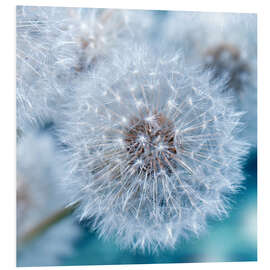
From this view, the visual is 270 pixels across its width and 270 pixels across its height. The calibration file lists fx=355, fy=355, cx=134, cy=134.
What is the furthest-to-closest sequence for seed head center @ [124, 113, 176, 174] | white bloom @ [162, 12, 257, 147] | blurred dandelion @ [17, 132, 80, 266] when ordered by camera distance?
white bloom @ [162, 12, 257, 147] → blurred dandelion @ [17, 132, 80, 266] → seed head center @ [124, 113, 176, 174]

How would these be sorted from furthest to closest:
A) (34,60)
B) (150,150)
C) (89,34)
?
1. (89,34)
2. (34,60)
3. (150,150)

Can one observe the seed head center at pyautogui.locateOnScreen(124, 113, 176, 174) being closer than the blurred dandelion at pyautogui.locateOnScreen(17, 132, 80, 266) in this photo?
Yes

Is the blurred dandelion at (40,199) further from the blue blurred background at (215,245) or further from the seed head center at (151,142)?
the seed head center at (151,142)

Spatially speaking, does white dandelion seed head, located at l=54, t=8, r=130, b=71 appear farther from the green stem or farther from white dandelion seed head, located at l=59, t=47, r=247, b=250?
the green stem

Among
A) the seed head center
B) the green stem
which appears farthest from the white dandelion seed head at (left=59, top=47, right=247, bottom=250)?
the green stem

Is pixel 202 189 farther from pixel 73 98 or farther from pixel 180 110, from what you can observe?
pixel 73 98

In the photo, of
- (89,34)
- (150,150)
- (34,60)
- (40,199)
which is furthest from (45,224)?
(89,34)

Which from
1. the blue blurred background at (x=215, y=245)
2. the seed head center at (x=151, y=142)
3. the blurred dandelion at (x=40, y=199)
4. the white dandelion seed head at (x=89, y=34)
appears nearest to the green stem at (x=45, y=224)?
the blurred dandelion at (x=40, y=199)

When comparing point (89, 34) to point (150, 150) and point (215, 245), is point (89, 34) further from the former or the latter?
point (215, 245)
